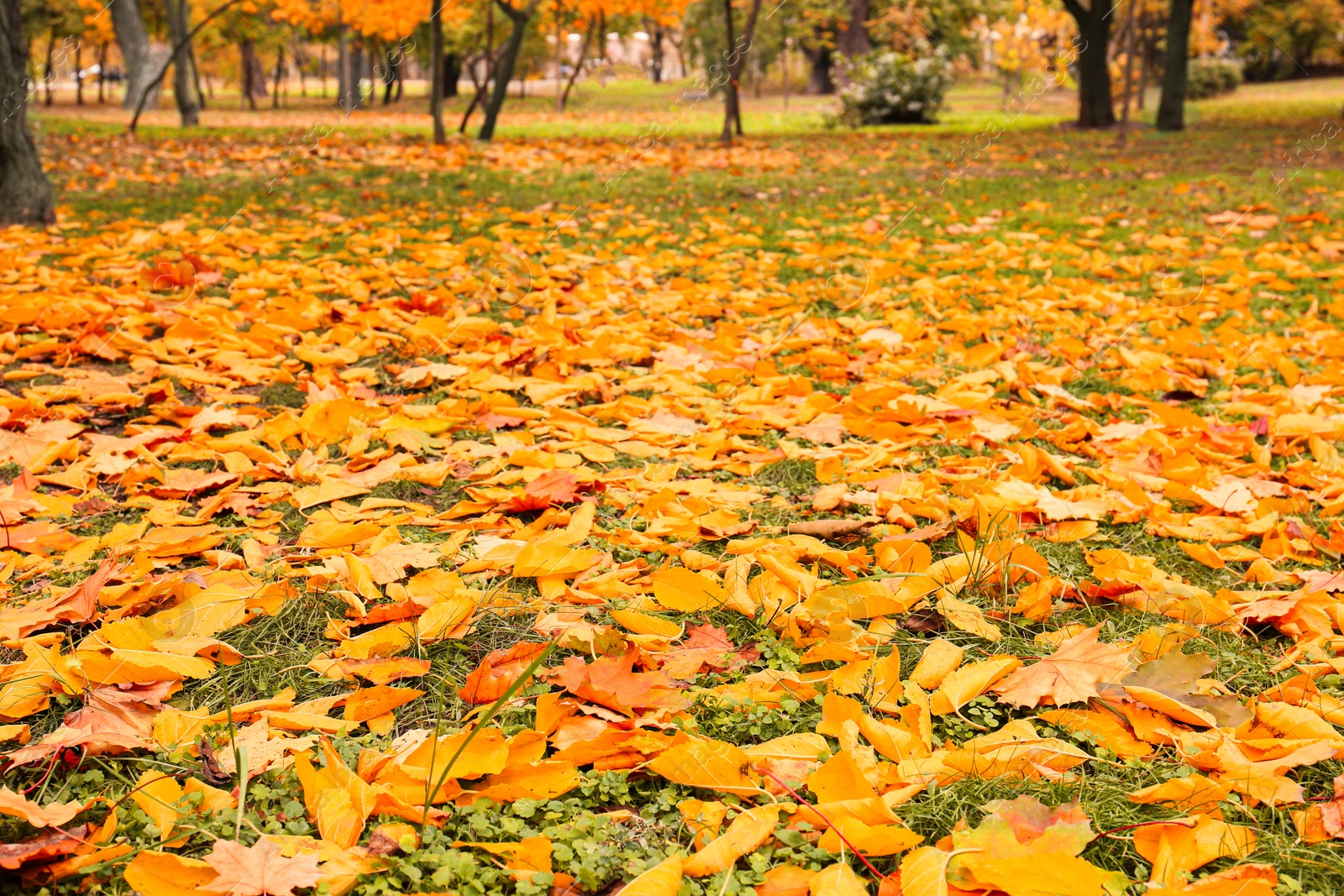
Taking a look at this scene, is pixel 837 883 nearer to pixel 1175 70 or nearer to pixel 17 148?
pixel 17 148

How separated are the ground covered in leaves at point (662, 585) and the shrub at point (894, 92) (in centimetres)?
1348

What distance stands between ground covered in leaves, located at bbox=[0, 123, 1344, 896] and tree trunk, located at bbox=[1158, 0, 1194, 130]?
10559 mm

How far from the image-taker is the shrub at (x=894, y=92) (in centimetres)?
1675

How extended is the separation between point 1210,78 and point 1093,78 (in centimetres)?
1760

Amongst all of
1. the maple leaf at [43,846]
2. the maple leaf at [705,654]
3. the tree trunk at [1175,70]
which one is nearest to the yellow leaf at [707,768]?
the maple leaf at [705,654]

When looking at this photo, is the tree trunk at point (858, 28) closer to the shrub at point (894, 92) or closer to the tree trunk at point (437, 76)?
the shrub at point (894, 92)

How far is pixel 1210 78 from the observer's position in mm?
28453

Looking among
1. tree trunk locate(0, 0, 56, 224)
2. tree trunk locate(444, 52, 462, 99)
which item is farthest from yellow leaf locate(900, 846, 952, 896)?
tree trunk locate(444, 52, 462, 99)

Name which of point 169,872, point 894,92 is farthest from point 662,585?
point 894,92

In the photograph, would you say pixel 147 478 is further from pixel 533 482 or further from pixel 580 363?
pixel 580 363

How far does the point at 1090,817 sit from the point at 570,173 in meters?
8.11

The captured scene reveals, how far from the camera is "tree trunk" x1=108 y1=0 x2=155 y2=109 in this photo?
64.1 feet

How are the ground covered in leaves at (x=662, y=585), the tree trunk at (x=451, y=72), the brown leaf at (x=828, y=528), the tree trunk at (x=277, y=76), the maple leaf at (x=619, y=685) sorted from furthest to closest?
the tree trunk at (x=451, y=72)
the tree trunk at (x=277, y=76)
the brown leaf at (x=828, y=528)
the maple leaf at (x=619, y=685)
the ground covered in leaves at (x=662, y=585)

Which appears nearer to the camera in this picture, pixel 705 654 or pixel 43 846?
pixel 43 846
